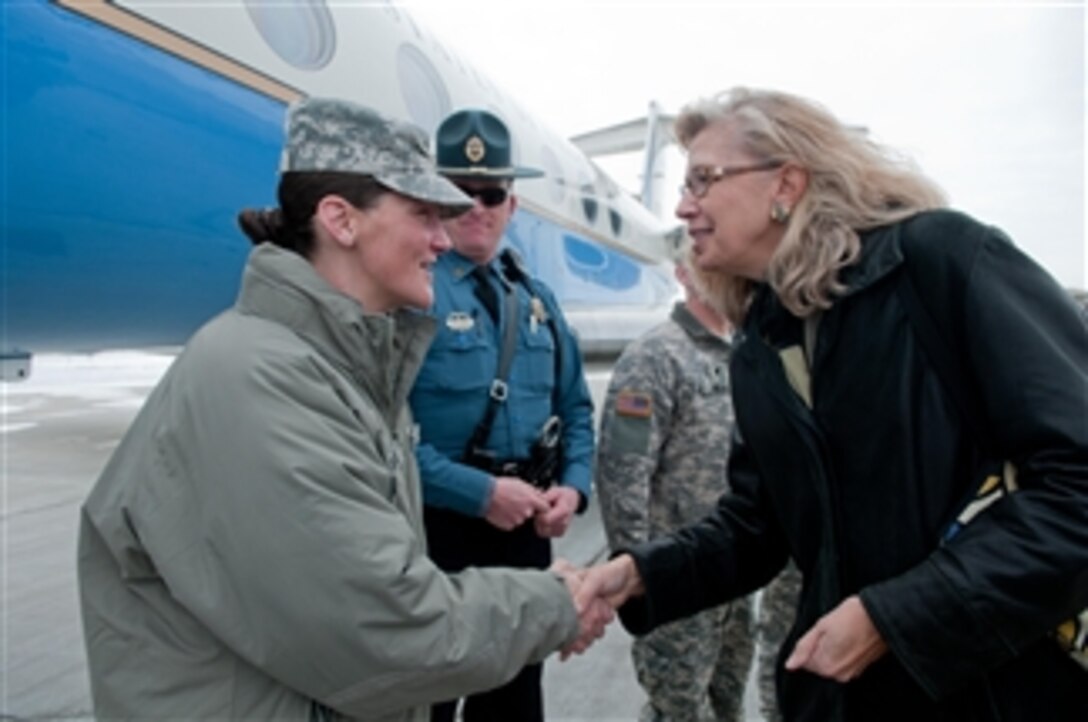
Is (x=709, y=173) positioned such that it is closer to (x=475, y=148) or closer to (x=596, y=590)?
(x=596, y=590)

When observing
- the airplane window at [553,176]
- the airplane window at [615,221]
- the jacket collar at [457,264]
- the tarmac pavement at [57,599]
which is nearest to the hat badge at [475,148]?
the jacket collar at [457,264]

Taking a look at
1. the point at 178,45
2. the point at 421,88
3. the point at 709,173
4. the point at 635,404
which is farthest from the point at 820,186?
the point at 421,88

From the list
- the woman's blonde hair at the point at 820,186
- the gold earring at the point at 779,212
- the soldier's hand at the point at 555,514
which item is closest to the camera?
the woman's blonde hair at the point at 820,186

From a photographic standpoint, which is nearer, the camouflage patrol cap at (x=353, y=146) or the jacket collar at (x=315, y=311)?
the jacket collar at (x=315, y=311)

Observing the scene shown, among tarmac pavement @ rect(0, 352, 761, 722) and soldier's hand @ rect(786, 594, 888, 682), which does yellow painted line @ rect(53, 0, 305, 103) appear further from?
soldier's hand @ rect(786, 594, 888, 682)

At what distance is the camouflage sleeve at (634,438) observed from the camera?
103 inches

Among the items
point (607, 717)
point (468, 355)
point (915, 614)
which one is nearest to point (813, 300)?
point (915, 614)

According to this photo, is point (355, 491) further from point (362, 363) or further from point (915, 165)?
point (915, 165)

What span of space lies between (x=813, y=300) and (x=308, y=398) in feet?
2.87

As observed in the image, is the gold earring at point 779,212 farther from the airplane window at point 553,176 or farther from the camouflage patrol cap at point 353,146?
the airplane window at point 553,176

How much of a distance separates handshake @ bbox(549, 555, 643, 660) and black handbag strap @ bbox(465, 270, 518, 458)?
28.7 inches

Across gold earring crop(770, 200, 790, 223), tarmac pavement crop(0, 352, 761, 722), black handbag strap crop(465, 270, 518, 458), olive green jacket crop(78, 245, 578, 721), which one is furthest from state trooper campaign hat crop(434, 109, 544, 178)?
tarmac pavement crop(0, 352, 761, 722)

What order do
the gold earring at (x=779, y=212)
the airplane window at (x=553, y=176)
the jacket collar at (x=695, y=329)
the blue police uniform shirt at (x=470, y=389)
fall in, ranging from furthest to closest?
1. the airplane window at (x=553, y=176)
2. the jacket collar at (x=695, y=329)
3. the blue police uniform shirt at (x=470, y=389)
4. the gold earring at (x=779, y=212)

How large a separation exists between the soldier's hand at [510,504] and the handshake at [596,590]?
1.67 feet
